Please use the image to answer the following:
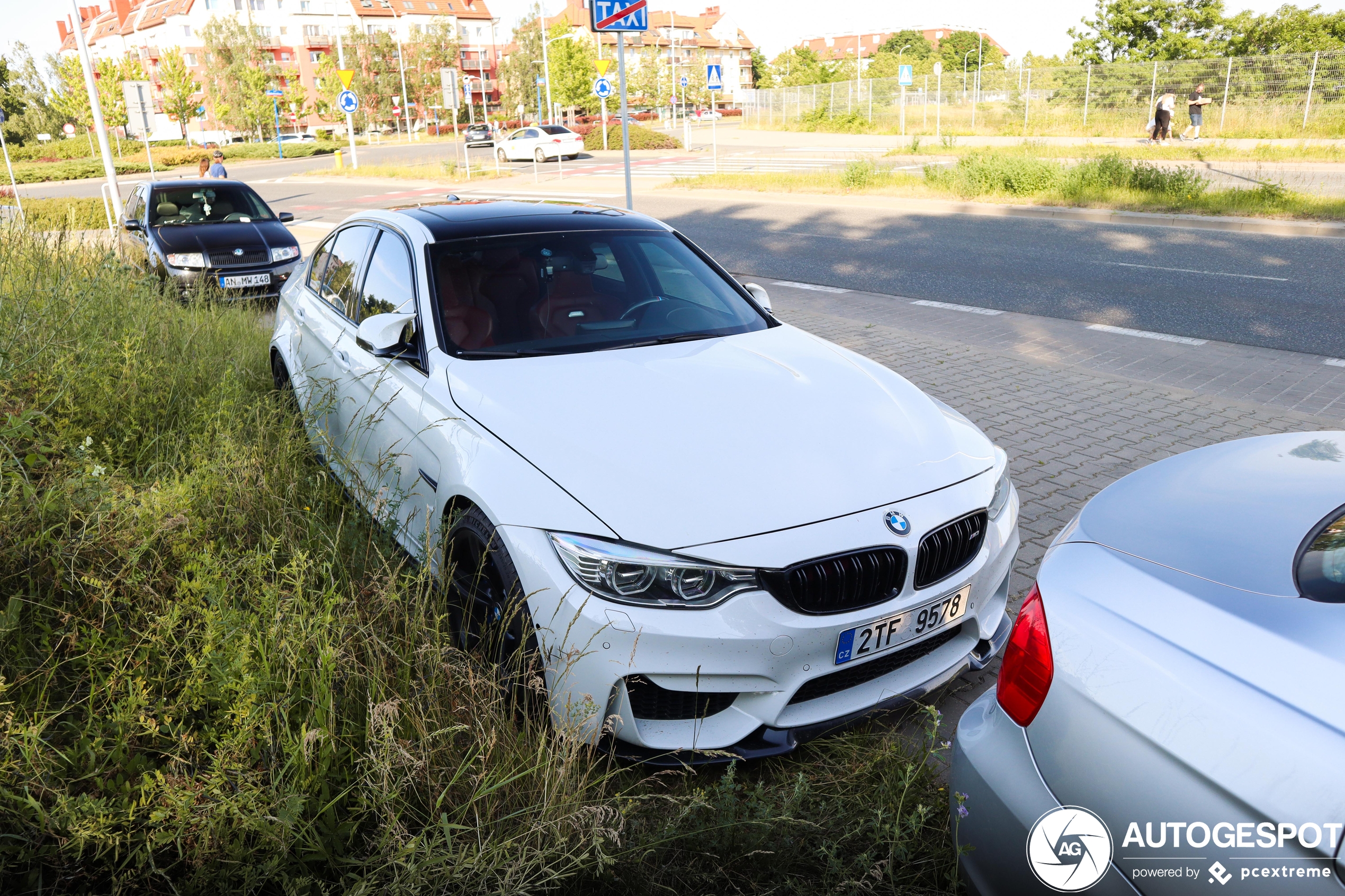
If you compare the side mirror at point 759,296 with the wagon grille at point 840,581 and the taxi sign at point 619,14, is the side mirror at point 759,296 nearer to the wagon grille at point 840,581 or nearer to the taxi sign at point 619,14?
the wagon grille at point 840,581

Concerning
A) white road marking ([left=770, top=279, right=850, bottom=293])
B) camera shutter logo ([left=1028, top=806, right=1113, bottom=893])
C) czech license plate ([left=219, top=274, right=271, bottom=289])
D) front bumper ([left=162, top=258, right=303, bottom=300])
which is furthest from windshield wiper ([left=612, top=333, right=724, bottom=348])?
czech license plate ([left=219, top=274, right=271, bottom=289])

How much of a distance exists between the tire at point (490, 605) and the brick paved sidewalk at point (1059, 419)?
6.21 feet

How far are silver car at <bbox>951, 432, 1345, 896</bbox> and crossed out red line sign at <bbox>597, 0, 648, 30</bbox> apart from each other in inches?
364

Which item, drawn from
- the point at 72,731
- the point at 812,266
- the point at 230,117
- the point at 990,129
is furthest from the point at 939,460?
the point at 230,117

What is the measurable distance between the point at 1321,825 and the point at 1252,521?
30.8 inches

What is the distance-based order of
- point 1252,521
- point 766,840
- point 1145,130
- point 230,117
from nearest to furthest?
point 1252,521
point 766,840
point 1145,130
point 230,117

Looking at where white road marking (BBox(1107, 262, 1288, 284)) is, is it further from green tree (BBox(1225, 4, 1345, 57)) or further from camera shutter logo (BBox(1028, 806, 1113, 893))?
green tree (BBox(1225, 4, 1345, 57))

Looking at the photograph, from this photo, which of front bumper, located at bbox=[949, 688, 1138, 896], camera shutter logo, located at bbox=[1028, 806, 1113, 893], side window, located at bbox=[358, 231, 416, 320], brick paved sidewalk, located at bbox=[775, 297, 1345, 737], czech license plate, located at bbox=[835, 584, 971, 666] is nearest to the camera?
camera shutter logo, located at bbox=[1028, 806, 1113, 893]

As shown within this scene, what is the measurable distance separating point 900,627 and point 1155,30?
4992cm

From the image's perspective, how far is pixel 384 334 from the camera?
386 centimetres

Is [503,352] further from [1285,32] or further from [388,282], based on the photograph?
[1285,32]

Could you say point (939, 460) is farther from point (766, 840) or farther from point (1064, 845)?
point (1064, 845)

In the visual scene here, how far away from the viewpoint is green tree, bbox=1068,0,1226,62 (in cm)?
4200

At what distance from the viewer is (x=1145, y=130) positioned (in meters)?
32.9
